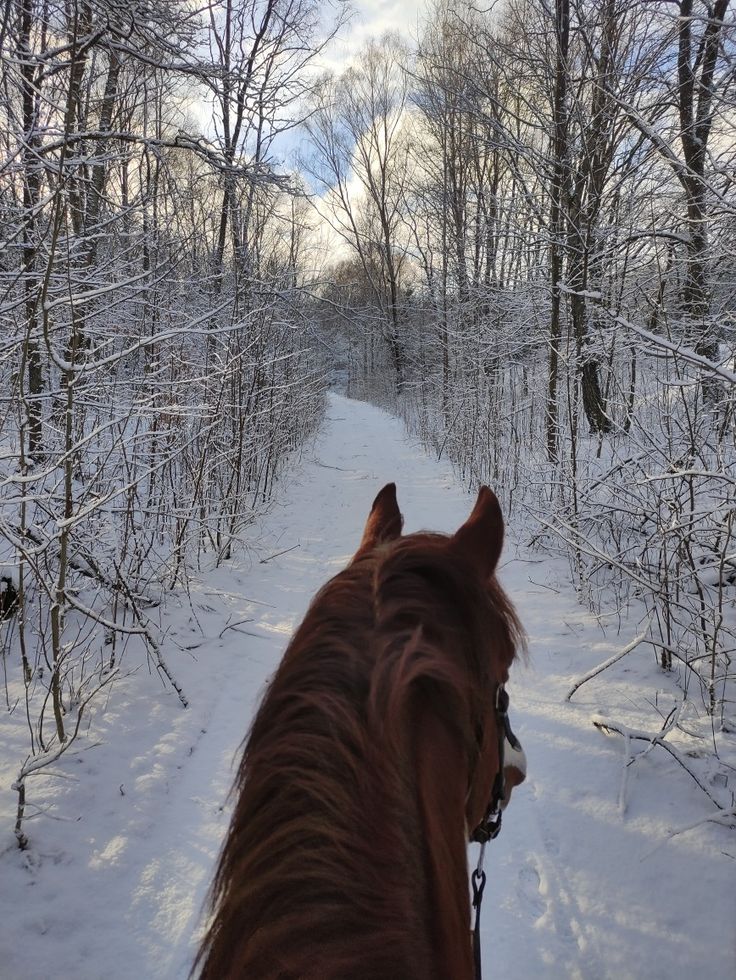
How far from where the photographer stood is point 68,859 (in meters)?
1.92

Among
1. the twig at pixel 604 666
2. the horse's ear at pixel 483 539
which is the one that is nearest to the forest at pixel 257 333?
the twig at pixel 604 666

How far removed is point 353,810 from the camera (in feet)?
1.83

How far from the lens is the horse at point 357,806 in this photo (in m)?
0.51

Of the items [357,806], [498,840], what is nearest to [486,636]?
[357,806]

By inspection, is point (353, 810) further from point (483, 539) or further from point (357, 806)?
point (483, 539)

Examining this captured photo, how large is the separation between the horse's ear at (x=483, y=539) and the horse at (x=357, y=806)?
133mm

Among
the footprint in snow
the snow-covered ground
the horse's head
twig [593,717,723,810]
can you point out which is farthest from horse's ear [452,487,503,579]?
twig [593,717,723,810]

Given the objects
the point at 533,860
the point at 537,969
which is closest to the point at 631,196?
the point at 533,860

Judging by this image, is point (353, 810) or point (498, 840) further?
point (498, 840)

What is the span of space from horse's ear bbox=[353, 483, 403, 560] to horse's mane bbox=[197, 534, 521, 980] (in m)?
0.32

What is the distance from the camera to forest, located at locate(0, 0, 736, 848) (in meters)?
2.40

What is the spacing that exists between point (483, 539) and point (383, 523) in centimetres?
29

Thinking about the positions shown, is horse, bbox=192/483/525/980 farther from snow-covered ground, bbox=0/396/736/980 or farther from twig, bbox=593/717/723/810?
twig, bbox=593/717/723/810

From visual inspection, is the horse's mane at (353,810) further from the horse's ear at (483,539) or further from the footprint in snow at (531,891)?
the footprint in snow at (531,891)
